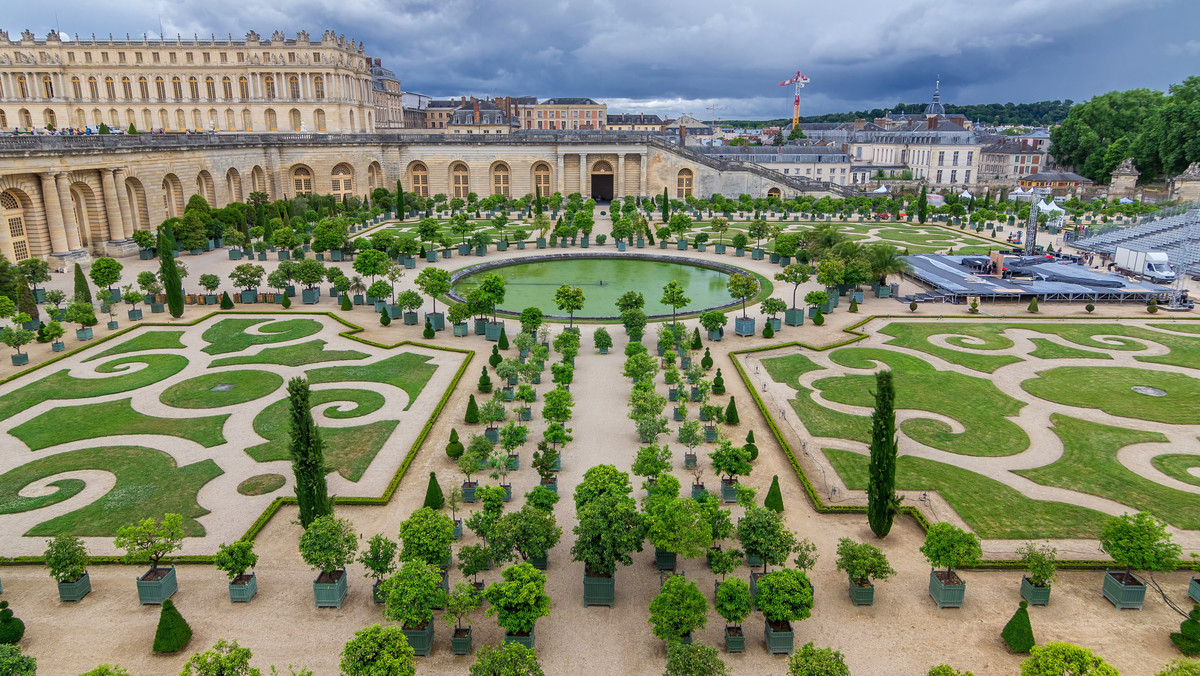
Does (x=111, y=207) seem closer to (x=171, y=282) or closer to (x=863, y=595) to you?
(x=171, y=282)

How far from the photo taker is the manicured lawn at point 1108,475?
23.9 metres

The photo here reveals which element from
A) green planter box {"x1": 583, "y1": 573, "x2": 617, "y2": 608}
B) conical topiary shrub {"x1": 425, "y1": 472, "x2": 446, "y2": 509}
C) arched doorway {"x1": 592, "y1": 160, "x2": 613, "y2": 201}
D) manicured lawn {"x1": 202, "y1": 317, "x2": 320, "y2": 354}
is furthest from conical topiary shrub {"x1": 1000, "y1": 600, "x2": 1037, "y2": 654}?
arched doorway {"x1": 592, "y1": 160, "x2": 613, "y2": 201}

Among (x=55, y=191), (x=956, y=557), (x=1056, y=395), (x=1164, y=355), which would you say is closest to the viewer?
(x=956, y=557)

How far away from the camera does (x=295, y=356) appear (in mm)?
38219

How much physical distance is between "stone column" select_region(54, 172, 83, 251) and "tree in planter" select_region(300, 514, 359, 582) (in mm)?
50193

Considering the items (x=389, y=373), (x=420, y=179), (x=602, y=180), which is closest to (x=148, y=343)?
(x=389, y=373)

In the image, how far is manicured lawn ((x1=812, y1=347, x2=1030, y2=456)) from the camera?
28.8 m

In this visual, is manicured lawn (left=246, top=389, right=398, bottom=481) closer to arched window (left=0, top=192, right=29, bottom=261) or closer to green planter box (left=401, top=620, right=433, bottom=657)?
green planter box (left=401, top=620, right=433, bottom=657)

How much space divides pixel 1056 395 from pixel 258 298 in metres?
45.7

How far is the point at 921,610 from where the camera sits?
19172 mm

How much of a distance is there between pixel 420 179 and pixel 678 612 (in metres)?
90.1

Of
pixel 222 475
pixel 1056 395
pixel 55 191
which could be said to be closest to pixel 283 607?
pixel 222 475

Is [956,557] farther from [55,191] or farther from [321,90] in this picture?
[321,90]

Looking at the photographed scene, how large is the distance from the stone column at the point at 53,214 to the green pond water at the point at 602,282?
30213 millimetres
